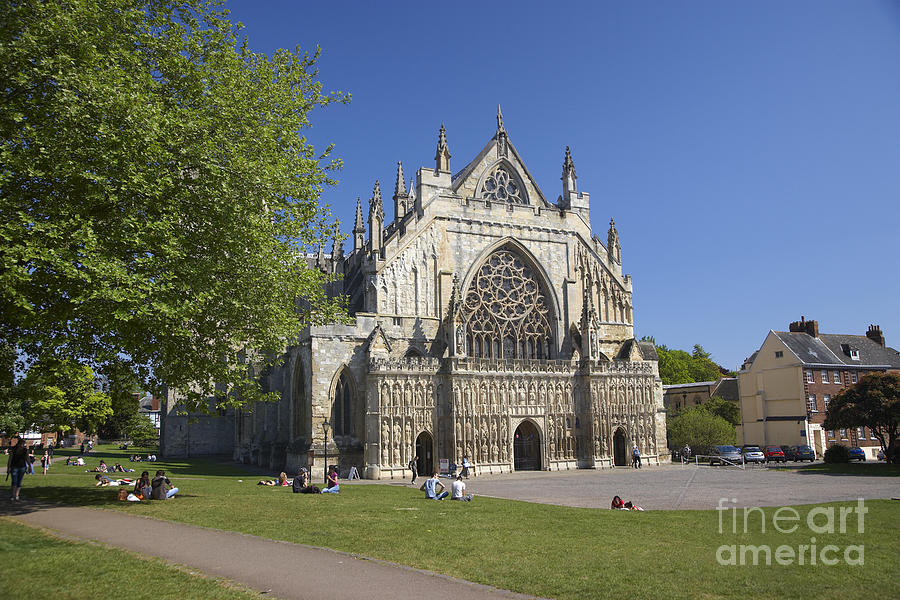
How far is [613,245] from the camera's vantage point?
48219 mm

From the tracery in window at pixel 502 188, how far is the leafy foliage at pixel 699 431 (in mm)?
22739

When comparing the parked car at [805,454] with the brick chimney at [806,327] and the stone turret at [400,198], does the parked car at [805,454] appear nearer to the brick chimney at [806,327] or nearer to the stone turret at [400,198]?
the brick chimney at [806,327]

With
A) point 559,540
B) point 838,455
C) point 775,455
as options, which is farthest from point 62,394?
point 775,455

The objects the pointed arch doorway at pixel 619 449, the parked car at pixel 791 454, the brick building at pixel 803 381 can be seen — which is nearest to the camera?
the pointed arch doorway at pixel 619 449

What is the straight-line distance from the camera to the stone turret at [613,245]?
158 ft

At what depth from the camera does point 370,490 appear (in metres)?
26.8

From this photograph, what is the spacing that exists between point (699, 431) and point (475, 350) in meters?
21.8

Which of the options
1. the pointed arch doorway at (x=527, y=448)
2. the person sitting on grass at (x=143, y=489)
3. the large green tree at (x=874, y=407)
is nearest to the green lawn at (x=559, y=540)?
the person sitting on grass at (x=143, y=489)

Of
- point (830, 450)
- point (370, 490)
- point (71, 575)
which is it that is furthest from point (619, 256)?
point (71, 575)

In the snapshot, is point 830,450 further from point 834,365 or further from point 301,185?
point 301,185

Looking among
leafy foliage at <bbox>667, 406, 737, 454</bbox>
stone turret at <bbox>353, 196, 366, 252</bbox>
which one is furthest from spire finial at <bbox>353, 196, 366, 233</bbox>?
leafy foliage at <bbox>667, 406, 737, 454</bbox>

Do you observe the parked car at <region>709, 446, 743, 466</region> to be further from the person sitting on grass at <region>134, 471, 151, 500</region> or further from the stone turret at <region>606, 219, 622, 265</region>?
the person sitting on grass at <region>134, 471, 151, 500</region>

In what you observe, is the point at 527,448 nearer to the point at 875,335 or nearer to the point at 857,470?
the point at 857,470

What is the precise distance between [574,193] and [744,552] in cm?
3794
